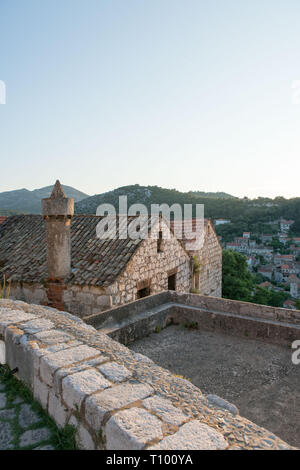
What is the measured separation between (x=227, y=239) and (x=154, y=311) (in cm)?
3673

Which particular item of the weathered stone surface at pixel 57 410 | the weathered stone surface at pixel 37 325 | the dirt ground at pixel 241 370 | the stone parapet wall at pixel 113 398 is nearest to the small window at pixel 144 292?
the dirt ground at pixel 241 370

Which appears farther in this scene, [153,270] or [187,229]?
[187,229]

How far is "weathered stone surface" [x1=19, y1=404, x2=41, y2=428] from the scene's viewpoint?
2.07 meters

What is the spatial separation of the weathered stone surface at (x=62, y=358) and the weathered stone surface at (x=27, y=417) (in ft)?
0.76

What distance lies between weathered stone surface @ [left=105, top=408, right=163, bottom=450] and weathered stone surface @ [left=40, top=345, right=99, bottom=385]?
2.15 ft

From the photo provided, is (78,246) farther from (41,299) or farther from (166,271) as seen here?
(166,271)

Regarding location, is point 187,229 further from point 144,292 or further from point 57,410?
point 57,410

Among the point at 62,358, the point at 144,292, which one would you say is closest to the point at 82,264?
the point at 144,292

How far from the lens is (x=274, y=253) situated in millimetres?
44438

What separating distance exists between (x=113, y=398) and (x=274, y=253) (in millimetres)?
45989

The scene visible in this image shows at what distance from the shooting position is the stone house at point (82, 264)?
8.51 metres

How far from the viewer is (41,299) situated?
907cm

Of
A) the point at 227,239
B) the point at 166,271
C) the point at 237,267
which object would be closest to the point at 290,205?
the point at 227,239

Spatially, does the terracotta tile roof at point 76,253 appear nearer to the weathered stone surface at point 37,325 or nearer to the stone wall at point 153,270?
the stone wall at point 153,270
